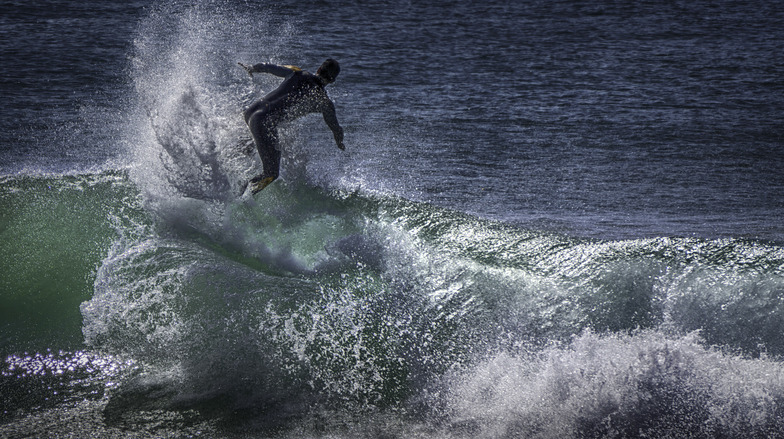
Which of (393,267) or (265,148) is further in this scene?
(265,148)

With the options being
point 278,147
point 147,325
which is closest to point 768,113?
point 278,147

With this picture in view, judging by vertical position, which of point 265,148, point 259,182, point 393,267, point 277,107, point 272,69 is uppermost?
point 272,69

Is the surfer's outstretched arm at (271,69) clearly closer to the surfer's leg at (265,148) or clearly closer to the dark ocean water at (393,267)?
the surfer's leg at (265,148)

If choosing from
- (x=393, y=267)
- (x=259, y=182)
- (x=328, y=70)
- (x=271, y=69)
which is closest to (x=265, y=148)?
(x=259, y=182)

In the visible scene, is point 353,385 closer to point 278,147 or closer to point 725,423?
point 725,423

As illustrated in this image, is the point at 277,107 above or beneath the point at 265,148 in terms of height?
above

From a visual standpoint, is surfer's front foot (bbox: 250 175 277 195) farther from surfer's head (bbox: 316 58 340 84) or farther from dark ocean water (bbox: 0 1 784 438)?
surfer's head (bbox: 316 58 340 84)

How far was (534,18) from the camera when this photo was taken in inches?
782

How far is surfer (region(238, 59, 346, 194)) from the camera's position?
7348 mm

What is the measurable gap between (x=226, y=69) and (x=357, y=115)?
3.81 metres

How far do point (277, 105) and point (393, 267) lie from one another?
207 centimetres

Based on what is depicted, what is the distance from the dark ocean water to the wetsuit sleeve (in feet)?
2.88

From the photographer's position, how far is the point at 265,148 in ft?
24.3

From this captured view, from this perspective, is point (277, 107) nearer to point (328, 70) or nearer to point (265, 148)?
point (265, 148)
